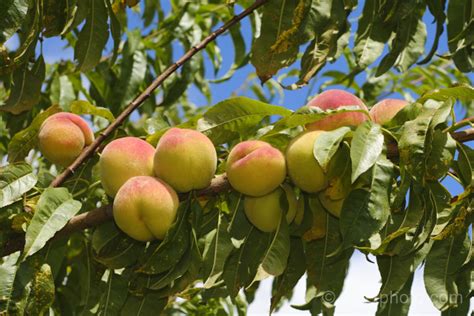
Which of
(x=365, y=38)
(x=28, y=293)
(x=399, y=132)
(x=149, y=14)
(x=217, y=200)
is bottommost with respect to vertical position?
(x=28, y=293)

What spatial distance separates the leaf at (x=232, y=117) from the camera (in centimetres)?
176

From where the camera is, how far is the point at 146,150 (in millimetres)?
1802

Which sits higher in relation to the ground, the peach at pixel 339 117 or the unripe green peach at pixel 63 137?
the peach at pixel 339 117

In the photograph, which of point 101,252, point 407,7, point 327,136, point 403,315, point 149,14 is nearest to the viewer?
point 327,136

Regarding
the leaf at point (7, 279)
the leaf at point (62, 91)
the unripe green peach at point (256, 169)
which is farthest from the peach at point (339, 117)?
the leaf at point (62, 91)

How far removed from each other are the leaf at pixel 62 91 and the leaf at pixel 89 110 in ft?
3.45

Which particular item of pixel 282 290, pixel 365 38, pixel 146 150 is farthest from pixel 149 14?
pixel 282 290

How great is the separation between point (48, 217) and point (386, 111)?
0.79 m

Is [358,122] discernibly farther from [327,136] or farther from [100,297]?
[100,297]

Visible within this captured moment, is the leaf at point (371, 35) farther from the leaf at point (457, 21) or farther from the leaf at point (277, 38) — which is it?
the leaf at point (277, 38)

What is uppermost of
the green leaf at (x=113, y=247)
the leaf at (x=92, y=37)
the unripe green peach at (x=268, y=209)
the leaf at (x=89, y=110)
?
the leaf at (x=92, y=37)

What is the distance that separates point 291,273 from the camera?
175 cm

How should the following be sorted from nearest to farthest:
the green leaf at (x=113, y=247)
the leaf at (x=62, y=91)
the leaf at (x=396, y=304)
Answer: the leaf at (x=396, y=304) → the green leaf at (x=113, y=247) → the leaf at (x=62, y=91)

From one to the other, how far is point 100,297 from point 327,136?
2.39 ft
